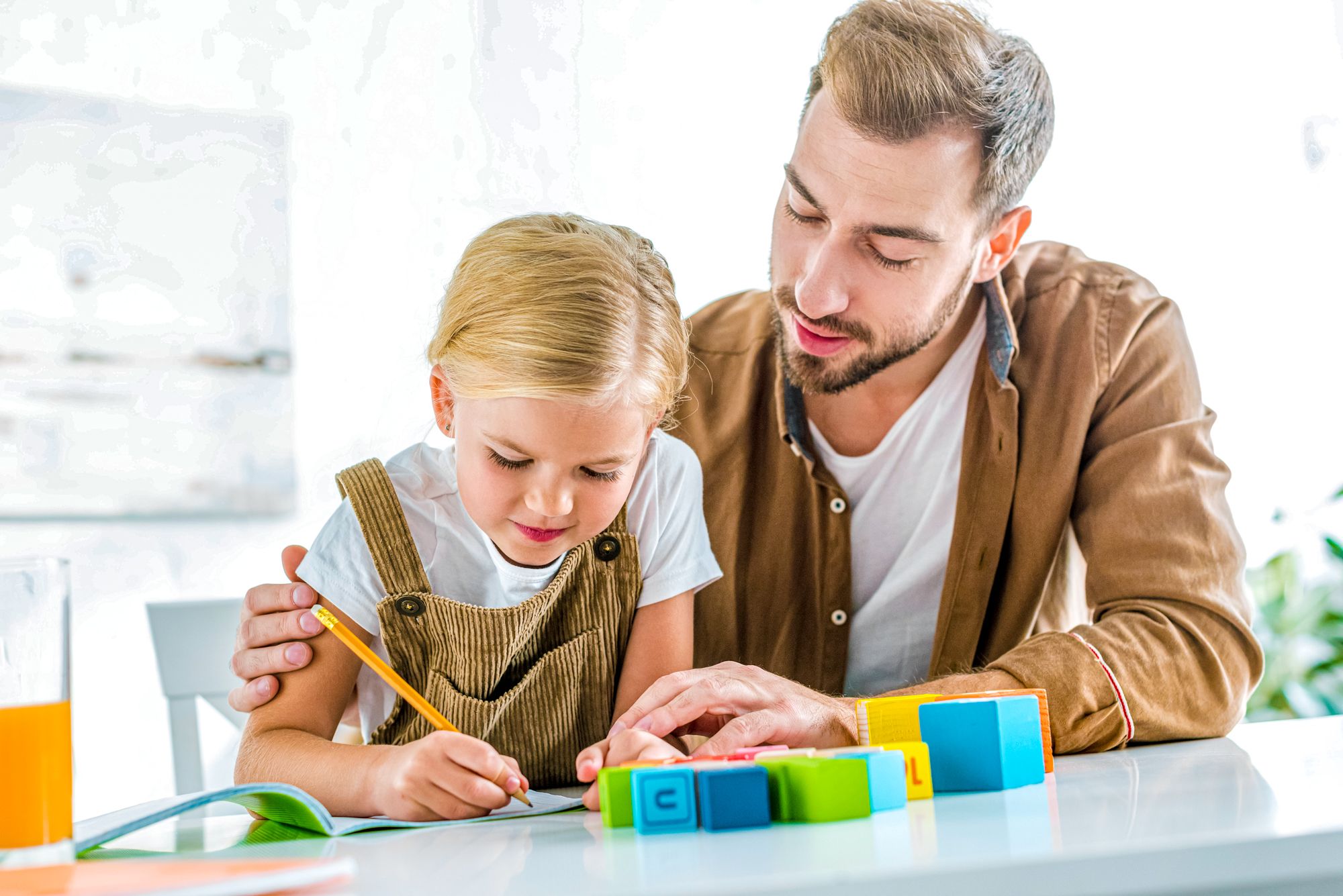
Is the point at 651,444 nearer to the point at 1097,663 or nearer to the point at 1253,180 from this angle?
the point at 1097,663

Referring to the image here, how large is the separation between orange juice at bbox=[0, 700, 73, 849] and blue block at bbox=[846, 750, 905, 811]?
1.50ft

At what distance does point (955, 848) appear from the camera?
52 cm

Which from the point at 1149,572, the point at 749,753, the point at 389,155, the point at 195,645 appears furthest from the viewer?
the point at 389,155

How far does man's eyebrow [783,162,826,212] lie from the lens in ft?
4.77

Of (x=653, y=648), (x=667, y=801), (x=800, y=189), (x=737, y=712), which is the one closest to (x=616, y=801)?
(x=667, y=801)

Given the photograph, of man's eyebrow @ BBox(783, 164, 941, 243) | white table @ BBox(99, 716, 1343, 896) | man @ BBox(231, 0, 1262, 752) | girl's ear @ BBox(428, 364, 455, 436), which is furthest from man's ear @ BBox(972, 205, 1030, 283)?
white table @ BBox(99, 716, 1343, 896)

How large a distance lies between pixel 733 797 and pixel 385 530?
23.2 inches

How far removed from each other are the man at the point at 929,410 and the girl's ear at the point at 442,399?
512 mm

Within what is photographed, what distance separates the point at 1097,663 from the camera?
1124 millimetres

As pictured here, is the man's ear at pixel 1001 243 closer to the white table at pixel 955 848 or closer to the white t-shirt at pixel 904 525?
the white t-shirt at pixel 904 525

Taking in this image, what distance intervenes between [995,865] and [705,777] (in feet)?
0.62

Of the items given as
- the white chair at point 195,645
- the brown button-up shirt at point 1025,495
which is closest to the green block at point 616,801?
the brown button-up shirt at point 1025,495

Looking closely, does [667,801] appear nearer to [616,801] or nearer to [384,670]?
[616,801]

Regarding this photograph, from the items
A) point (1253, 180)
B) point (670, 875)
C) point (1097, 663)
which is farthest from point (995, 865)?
point (1253, 180)
